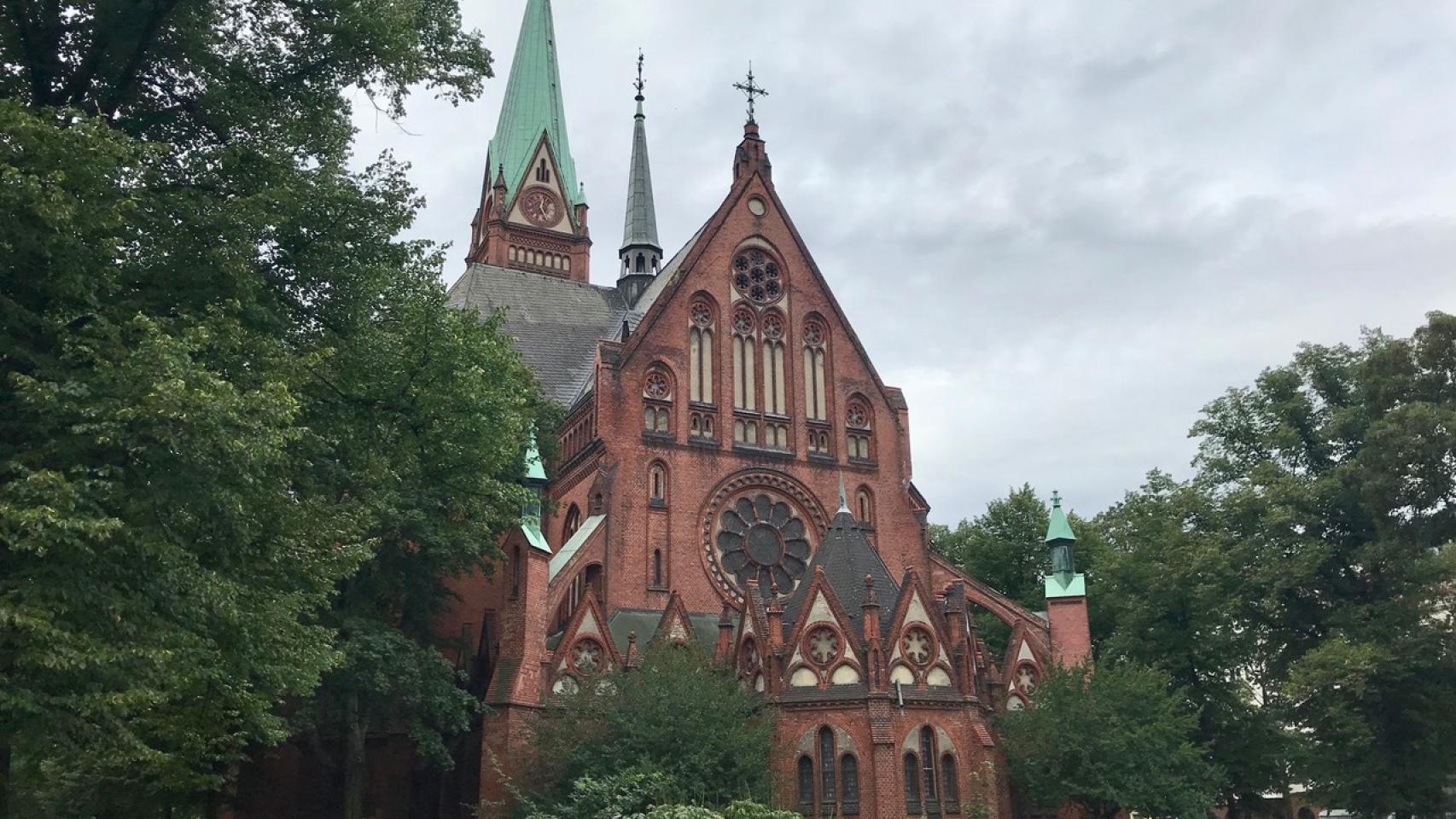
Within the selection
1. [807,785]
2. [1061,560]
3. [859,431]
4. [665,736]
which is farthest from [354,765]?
[1061,560]

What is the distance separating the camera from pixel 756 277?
3709cm

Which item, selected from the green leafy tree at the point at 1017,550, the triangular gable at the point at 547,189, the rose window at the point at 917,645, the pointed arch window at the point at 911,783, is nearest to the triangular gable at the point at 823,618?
the rose window at the point at 917,645

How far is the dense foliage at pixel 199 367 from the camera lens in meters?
13.1

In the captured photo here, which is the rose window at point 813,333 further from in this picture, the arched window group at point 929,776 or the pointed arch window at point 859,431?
the arched window group at point 929,776

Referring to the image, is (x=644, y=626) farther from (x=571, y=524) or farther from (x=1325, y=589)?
(x=1325, y=589)

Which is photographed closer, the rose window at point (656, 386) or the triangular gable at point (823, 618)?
the triangular gable at point (823, 618)

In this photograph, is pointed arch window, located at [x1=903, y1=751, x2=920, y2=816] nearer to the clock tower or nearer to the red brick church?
the red brick church

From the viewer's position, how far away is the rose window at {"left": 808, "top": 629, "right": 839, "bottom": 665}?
2836cm

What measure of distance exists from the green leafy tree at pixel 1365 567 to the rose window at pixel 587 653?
18435 millimetres

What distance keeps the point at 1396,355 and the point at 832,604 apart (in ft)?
62.2

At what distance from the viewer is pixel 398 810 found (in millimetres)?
32281

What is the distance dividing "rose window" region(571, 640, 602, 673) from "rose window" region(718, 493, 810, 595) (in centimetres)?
528

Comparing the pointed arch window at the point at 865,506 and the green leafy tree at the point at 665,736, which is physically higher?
the pointed arch window at the point at 865,506

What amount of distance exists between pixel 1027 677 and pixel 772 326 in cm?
1239
